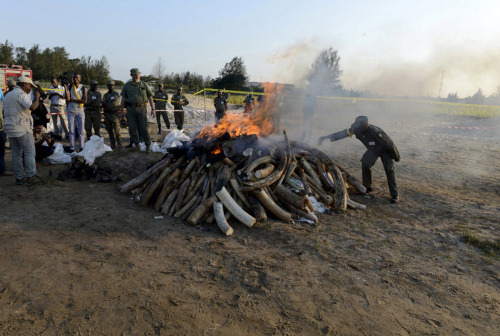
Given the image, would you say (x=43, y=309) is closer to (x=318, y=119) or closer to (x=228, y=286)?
(x=228, y=286)

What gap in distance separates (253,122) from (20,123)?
4762mm

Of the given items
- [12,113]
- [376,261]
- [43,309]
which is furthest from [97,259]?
[12,113]

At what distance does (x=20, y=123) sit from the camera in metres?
5.84

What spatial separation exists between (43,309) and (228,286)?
5.81ft

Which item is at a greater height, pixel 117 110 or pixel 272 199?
pixel 117 110

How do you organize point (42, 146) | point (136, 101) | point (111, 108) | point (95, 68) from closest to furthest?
1. point (42, 146)
2. point (136, 101)
3. point (111, 108)
4. point (95, 68)

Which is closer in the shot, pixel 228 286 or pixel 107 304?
pixel 107 304

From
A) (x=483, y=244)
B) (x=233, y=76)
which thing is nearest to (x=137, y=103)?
(x=483, y=244)

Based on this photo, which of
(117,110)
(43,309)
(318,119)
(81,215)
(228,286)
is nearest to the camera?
(43,309)

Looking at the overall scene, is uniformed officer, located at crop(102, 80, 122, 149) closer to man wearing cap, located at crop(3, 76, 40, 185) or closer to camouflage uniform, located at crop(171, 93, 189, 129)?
man wearing cap, located at crop(3, 76, 40, 185)

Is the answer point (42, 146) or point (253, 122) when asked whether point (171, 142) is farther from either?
point (253, 122)

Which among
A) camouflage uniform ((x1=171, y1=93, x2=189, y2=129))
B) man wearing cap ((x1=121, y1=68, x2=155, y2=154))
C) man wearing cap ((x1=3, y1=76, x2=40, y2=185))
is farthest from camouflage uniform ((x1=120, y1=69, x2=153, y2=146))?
camouflage uniform ((x1=171, y1=93, x2=189, y2=129))

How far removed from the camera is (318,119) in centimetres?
2119

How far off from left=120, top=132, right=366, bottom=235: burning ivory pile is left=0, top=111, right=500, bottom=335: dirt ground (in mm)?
274
